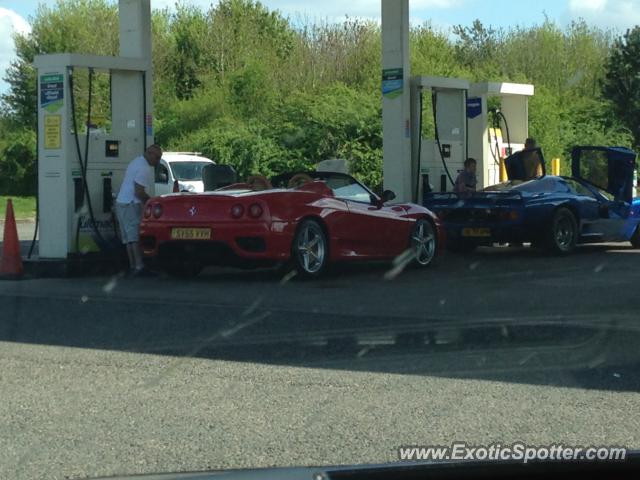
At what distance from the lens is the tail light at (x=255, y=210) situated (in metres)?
12.8

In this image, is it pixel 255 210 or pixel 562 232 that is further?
pixel 562 232

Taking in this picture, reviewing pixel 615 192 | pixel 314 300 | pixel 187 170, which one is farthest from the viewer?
pixel 187 170

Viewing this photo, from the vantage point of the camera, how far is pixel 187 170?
27.5 metres

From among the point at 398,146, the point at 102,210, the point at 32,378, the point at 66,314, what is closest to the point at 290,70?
the point at 398,146

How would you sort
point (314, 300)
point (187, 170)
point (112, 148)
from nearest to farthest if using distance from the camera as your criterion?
point (314, 300)
point (112, 148)
point (187, 170)

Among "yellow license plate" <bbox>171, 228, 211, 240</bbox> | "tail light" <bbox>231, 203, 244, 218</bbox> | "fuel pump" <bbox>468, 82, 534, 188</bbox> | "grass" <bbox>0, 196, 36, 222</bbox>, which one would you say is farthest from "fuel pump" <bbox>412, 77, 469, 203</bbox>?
"grass" <bbox>0, 196, 36, 222</bbox>

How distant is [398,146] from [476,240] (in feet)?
7.44

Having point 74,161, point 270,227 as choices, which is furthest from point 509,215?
point 74,161

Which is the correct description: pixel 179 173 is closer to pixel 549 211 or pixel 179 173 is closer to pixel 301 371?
pixel 549 211

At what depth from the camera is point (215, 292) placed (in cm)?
1237

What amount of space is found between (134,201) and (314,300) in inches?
149

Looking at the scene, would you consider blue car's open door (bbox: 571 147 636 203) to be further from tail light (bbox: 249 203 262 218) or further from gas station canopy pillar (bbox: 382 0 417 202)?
tail light (bbox: 249 203 262 218)

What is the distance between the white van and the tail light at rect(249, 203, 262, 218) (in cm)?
1349

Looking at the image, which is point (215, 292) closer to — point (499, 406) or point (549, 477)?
point (499, 406)
